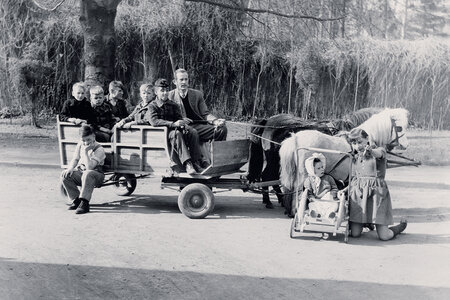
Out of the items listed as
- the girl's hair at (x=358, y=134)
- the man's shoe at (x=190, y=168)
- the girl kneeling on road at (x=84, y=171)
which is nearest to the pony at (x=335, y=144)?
the girl's hair at (x=358, y=134)

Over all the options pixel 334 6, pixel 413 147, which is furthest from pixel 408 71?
pixel 334 6

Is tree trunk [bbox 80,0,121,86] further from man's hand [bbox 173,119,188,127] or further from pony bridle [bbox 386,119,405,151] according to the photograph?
pony bridle [bbox 386,119,405,151]

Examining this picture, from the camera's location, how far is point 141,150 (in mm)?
7938

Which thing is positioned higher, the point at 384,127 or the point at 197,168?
the point at 384,127

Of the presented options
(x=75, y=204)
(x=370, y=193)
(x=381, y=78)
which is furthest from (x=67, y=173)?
(x=381, y=78)

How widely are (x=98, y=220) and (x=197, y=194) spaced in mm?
1344

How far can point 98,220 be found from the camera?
24.4ft

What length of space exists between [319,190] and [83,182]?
126 inches

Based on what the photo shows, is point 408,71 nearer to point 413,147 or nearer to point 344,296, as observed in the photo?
point 413,147

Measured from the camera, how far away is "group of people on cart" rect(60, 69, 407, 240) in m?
6.82

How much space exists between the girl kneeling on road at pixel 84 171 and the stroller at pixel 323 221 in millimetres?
2891

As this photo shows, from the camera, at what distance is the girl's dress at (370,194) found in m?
6.74

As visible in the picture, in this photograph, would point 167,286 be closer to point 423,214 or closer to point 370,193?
point 370,193

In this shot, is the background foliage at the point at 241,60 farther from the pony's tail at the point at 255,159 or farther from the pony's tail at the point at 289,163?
the pony's tail at the point at 289,163
